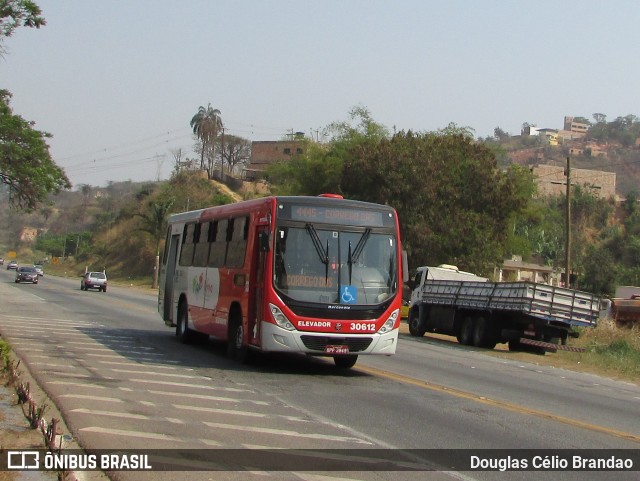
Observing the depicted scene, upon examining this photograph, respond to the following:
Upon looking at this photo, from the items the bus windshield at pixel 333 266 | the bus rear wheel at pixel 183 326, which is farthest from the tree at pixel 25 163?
the bus windshield at pixel 333 266

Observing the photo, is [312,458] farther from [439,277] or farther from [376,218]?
[439,277]

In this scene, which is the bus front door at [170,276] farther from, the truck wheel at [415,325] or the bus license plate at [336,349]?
the truck wheel at [415,325]

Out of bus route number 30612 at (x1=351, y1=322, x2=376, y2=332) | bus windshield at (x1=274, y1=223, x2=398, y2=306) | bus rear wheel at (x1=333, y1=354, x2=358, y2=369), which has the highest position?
bus windshield at (x1=274, y1=223, x2=398, y2=306)

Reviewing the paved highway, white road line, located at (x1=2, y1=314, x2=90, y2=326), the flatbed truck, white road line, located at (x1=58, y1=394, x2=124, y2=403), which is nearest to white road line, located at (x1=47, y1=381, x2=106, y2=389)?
the paved highway

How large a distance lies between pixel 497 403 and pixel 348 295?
10.7ft

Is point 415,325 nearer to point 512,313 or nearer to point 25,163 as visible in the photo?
point 512,313

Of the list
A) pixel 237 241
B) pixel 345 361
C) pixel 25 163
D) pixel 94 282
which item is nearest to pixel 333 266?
pixel 345 361

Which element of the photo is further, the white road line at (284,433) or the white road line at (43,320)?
the white road line at (43,320)

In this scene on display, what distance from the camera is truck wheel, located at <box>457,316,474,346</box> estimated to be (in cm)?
2986

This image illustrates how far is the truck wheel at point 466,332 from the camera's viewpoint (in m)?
29.9

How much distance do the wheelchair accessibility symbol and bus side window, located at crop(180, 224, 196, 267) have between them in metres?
6.57

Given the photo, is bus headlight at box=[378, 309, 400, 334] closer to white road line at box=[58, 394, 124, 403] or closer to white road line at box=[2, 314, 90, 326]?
white road line at box=[58, 394, 124, 403]

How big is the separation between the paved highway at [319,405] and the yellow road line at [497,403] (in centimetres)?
3

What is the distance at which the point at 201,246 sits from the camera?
68.6ft
